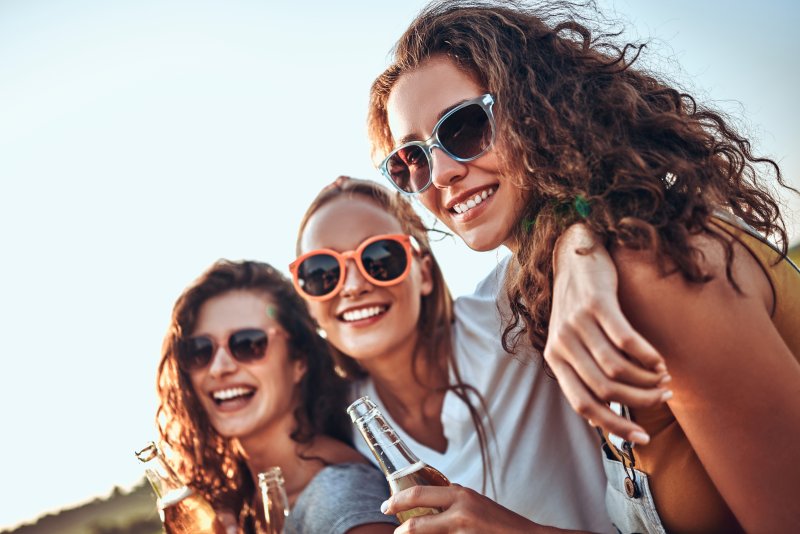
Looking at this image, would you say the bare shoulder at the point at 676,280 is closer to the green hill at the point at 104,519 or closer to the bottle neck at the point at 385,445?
the bottle neck at the point at 385,445

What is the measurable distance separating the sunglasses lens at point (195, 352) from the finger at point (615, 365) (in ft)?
8.67

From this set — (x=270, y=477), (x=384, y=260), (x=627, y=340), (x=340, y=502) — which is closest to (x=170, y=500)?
(x=270, y=477)

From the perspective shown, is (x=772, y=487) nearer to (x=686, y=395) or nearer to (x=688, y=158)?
(x=686, y=395)

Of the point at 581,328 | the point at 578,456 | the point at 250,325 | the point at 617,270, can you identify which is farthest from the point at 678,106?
the point at 250,325

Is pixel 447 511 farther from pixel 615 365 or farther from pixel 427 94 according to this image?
pixel 427 94

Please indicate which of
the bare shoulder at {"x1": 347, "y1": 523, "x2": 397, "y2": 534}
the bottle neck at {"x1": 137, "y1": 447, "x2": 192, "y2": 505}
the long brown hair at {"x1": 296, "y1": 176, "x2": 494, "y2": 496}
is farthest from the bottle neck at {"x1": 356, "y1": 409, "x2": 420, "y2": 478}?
the long brown hair at {"x1": 296, "y1": 176, "x2": 494, "y2": 496}

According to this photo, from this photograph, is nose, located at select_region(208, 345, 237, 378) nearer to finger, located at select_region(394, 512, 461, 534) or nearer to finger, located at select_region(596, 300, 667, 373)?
finger, located at select_region(394, 512, 461, 534)

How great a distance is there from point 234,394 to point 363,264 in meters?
0.97

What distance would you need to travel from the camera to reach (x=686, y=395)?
1.53m

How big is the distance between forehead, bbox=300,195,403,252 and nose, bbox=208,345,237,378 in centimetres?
68

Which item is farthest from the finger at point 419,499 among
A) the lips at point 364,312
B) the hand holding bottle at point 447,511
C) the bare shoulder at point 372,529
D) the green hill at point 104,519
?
the green hill at point 104,519

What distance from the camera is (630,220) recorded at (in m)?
1.49

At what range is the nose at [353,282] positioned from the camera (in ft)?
10.7

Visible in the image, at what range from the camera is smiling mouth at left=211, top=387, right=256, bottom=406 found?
11.2 feet
